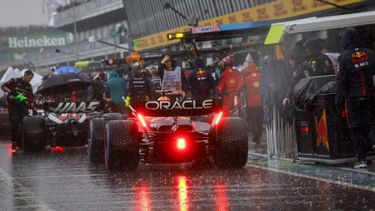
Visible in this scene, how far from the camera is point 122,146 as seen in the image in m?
12.5

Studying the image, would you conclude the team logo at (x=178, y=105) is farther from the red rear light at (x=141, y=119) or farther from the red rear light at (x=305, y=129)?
the red rear light at (x=305, y=129)

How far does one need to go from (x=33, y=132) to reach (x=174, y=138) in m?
5.90

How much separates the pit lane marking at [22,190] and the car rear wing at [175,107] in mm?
1937

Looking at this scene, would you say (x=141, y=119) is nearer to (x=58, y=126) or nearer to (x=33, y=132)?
(x=33, y=132)

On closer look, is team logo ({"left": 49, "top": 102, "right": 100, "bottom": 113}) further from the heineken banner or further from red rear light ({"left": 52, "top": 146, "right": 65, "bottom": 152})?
the heineken banner

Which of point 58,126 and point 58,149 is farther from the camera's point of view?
point 58,149

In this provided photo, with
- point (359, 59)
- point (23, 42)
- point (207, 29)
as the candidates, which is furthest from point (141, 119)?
point (23, 42)

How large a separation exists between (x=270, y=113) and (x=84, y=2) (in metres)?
87.8

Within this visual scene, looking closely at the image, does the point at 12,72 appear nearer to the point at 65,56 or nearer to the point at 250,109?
the point at 250,109

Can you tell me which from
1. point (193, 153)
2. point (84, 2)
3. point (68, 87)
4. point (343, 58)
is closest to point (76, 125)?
point (68, 87)

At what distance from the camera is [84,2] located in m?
101

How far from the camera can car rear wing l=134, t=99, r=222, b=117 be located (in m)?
12.8

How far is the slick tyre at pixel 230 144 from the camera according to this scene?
12.6m

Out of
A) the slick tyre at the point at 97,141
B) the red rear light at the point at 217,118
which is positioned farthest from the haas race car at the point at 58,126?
the red rear light at the point at 217,118
